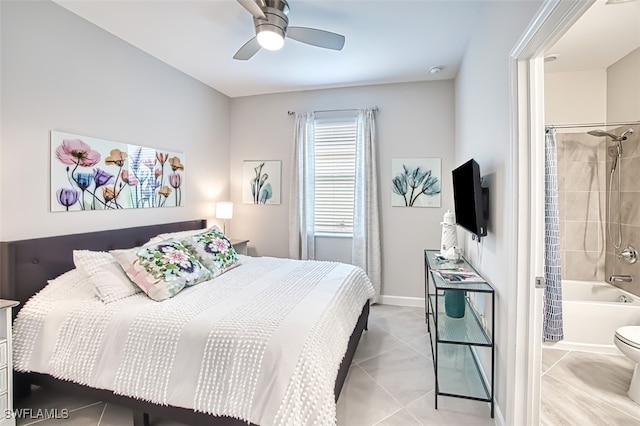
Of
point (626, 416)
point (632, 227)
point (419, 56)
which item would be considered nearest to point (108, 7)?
point (419, 56)

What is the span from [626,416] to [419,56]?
3213 mm

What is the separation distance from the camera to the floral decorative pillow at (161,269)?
200cm

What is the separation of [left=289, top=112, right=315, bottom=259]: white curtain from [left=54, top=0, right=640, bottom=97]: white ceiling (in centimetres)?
66

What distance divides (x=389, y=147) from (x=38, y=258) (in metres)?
3.52

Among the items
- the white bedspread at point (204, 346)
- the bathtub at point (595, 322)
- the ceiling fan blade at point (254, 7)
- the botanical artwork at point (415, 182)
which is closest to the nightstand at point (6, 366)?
the white bedspread at point (204, 346)

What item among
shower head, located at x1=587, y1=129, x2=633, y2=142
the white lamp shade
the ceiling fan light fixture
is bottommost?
the white lamp shade

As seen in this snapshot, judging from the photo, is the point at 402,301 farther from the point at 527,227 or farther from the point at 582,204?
the point at 527,227

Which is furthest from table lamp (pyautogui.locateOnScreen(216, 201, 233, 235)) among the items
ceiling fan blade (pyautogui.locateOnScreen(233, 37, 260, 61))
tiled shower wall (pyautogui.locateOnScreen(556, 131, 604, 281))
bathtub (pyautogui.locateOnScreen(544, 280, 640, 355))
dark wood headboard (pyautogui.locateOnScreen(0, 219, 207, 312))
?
tiled shower wall (pyautogui.locateOnScreen(556, 131, 604, 281))

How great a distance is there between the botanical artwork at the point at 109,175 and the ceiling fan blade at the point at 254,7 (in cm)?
169

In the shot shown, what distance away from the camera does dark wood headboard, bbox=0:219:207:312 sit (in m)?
1.89

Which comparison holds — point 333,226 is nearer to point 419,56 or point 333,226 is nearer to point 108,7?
point 419,56

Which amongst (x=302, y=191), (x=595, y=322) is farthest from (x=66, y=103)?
(x=595, y=322)

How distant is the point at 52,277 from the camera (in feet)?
6.88

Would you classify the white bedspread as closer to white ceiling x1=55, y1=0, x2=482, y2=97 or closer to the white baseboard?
the white baseboard
